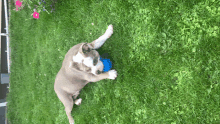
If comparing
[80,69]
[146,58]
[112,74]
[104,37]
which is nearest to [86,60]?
[80,69]

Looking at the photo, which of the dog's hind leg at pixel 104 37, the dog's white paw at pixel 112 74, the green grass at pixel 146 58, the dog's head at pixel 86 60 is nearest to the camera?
the dog's head at pixel 86 60

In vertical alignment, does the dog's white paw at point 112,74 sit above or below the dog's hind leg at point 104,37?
below

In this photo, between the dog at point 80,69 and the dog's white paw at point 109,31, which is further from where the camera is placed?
the dog's white paw at point 109,31

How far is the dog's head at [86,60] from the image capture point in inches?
91.4

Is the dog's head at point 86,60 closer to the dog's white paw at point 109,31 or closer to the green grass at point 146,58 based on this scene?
the dog's white paw at point 109,31

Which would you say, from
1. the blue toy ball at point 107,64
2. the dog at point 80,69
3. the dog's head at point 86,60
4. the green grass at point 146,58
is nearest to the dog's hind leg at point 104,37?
the dog at point 80,69

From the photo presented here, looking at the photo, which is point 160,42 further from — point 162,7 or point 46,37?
point 46,37

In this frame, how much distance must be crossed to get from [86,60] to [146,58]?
1.36 m

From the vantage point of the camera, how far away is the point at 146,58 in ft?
9.90

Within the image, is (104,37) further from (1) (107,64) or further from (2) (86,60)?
(2) (86,60)

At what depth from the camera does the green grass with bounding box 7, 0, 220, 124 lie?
2.44 meters

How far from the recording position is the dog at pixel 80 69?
239 centimetres

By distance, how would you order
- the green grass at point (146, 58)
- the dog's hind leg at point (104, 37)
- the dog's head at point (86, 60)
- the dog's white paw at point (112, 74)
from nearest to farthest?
the dog's head at point (86, 60) < the green grass at point (146, 58) < the dog's white paw at point (112, 74) < the dog's hind leg at point (104, 37)

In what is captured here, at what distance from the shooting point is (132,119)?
317cm
